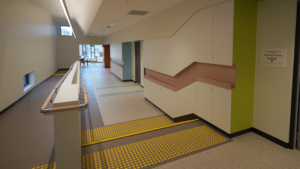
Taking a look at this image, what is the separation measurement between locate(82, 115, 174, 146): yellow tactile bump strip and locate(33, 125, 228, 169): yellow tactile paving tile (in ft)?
3.52

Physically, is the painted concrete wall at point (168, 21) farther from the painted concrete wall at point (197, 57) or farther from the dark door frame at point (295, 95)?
the dark door frame at point (295, 95)

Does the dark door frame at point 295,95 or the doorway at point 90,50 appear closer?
the dark door frame at point 295,95

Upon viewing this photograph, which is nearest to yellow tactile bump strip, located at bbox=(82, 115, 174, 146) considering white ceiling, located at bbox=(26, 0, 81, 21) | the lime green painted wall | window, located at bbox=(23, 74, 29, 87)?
the lime green painted wall

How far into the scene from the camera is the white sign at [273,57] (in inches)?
120

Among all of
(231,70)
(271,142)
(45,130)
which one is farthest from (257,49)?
(45,130)

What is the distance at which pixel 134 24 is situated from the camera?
26.3ft

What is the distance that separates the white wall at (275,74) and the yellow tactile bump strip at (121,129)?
251 centimetres

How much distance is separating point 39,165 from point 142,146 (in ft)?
4.94

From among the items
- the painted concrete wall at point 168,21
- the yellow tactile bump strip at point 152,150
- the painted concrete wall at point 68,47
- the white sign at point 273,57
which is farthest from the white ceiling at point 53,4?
the white sign at point 273,57

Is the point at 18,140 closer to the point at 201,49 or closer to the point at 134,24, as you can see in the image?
the point at 201,49

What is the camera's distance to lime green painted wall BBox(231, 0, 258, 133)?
10.6 ft

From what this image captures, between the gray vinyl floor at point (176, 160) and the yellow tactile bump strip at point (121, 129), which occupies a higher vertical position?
the gray vinyl floor at point (176, 160)

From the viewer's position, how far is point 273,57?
317 centimetres

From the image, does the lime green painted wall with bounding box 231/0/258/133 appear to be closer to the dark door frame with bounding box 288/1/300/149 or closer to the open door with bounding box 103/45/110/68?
the dark door frame with bounding box 288/1/300/149
